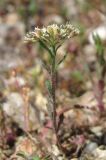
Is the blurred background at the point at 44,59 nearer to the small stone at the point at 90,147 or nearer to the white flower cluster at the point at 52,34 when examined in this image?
the small stone at the point at 90,147

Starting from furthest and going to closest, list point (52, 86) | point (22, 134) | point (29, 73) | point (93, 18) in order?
point (93, 18) → point (29, 73) → point (22, 134) → point (52, 86)

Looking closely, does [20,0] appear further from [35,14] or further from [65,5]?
[65,5]

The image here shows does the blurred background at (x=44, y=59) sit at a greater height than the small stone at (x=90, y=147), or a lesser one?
greater

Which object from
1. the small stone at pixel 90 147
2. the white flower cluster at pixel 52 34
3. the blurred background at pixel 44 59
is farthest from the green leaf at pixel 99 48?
the white flower cluster at pixel 52 34

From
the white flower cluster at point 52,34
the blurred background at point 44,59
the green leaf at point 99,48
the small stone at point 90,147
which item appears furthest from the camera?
the blurred background at point 44,59

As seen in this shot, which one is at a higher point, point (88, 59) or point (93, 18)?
point (93, 18)

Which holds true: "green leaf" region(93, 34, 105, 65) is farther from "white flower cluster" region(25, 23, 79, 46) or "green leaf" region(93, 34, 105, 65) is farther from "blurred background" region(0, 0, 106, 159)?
"white flower cluster" region(25, 23, 79, 46)

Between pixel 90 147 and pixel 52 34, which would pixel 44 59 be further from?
pixel 52 34

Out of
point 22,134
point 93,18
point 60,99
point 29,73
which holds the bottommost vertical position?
point 22,134

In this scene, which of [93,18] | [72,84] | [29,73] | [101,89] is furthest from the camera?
[93,18]

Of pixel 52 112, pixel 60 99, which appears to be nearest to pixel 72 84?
pixel 60 99
